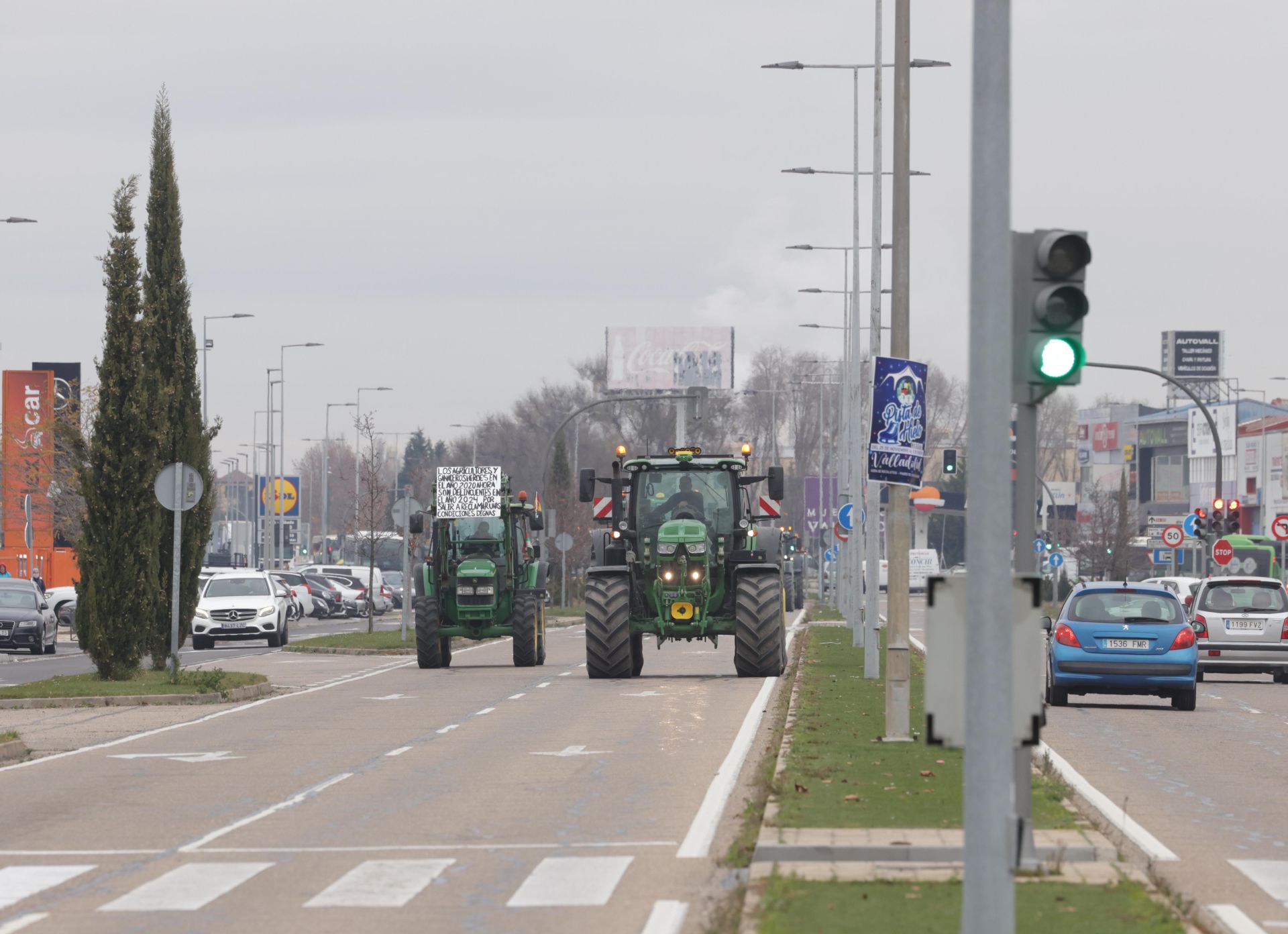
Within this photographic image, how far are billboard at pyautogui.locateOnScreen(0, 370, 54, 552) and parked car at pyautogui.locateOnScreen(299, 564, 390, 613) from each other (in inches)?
435

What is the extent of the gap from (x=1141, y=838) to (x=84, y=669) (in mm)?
27220

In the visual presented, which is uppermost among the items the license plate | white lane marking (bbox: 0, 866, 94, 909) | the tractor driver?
the tractor driver

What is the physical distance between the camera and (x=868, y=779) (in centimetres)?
1522

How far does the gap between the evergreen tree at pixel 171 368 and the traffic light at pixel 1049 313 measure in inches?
921

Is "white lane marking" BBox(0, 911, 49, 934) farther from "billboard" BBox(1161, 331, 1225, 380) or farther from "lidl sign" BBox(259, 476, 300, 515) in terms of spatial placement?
"billboard" BBox(1161, 331, 1225, 380)

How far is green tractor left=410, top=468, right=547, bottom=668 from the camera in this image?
35.5 metres

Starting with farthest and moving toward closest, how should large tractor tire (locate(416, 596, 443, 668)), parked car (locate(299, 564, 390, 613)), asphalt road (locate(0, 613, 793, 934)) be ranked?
parked car (locate(299, 564, 390, 613))
large tractor tire (locate(416, 596, 443, 668))
asphalt road (locate(0, 613, 793, 934))

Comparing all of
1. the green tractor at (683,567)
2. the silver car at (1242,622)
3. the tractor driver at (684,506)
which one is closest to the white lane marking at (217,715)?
the green tractor at (683,567)

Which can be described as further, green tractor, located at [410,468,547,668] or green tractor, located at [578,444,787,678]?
green tractor, located at [410,468,547,668]

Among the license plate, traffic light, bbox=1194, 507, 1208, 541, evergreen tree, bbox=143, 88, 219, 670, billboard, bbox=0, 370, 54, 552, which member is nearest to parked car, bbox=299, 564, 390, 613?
billboard, bbox=0, 370, 54, 552

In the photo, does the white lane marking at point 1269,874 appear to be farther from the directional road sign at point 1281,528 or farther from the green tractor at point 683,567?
the directional road sign at point 1281,528

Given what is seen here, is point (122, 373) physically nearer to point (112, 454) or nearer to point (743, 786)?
point (112, 454)

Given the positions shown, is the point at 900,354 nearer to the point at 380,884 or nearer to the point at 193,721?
the point at 193,721

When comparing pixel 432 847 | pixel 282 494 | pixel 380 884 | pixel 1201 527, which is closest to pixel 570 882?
pixel 380 884
